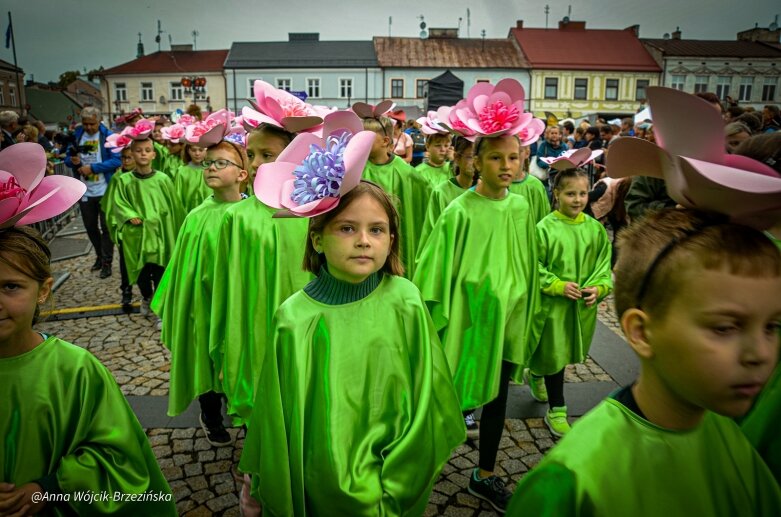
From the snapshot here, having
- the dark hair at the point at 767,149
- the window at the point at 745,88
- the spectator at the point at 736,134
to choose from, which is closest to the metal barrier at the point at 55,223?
the spectator at the point at 736,134

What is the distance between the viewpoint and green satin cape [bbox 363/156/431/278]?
6.56m

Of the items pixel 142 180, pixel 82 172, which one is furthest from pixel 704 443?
pixel 82 172

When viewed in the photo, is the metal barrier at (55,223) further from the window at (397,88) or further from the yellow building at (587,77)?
the yellow building at (587,77)

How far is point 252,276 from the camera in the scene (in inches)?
142

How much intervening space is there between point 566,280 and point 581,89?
51569mm

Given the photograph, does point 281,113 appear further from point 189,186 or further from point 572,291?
point 189,186

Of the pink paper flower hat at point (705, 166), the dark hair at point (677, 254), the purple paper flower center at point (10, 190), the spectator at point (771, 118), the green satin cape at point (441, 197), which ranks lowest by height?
the green satin cape at point (441, 197)

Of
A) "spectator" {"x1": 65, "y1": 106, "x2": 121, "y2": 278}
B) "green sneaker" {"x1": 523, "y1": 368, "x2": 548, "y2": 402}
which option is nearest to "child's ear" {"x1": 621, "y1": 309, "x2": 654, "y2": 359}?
"green sneaker" {"x1": 523, "y1": 368, "x2": 548, "y2": 402}

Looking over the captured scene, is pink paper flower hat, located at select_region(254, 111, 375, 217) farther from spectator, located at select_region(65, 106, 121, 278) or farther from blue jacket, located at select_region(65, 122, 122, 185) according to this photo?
blue jacket, located at select_region(65, 122, 122, 185)

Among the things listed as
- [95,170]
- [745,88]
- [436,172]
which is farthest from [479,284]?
[745,88]

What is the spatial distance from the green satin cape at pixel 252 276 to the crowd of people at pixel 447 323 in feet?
0.04

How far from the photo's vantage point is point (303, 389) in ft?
7.64

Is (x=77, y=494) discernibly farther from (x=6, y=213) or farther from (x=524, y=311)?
(x=524, y=311)

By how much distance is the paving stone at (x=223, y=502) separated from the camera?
3.47m
